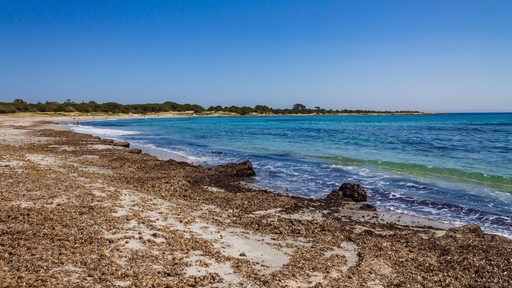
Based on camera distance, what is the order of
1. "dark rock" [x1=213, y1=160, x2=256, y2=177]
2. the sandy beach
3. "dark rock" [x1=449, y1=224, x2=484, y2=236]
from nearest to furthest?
the sandy beach
"dark rock" [x1=449, y1=224, x2=484, y2=236]
"dark rock" [x1=213, y1=160, x2=256, y2=177]

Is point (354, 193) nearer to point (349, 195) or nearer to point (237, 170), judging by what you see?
point (349, 195)

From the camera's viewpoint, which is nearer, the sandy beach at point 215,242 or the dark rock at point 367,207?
the sandy beach at point 215,242

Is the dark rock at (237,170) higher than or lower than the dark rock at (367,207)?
higher

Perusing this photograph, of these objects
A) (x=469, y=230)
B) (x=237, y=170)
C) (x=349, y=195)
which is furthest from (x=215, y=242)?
(x=237, y=170)

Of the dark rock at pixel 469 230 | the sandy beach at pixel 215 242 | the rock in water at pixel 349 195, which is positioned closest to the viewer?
the sandy beach at pixel 215 242

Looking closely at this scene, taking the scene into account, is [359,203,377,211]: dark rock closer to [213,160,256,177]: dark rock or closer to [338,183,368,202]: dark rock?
[338,183,368,202]: dark rock

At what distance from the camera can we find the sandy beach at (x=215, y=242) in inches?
225

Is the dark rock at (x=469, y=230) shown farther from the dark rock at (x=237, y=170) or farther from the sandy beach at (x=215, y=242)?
the dark rock at (x=237, y=170)

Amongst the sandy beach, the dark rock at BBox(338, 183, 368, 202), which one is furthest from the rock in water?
the sandy beach

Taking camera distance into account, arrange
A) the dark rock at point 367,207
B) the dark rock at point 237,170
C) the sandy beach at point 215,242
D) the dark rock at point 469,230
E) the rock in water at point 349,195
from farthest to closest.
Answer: the dark rock at point 237,170 < the rock in water at point 349,195 < the dark rock at point 367,207 < the dark rock at point 469,230 < the sandy beach at point 215,242

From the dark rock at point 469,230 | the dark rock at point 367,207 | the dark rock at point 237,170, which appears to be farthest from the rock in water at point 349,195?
the dark rock at point 237,170

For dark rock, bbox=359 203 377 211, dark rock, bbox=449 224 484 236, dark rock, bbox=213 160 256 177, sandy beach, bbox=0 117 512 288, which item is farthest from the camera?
dark rock, bbox=213 160 256 177

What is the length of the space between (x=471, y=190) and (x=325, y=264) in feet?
36.8

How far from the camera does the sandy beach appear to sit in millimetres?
5719
